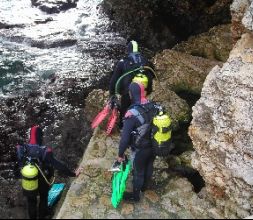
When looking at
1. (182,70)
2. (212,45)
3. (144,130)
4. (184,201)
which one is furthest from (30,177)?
(212,45)

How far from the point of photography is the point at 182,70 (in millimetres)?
14039

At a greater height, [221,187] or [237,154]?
[237,154]

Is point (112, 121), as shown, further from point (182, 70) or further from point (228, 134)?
point (182, 70)

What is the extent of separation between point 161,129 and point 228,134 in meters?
1.92

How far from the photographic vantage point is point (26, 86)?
16344mm

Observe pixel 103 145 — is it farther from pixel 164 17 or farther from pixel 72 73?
pixel 164 17

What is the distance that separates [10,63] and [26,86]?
2.29 metres

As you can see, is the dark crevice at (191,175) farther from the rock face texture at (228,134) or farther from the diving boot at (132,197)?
the diving boot at (132,197)

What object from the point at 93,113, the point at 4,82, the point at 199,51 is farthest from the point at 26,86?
the point at 199,51

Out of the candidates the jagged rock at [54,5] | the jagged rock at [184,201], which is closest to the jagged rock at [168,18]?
the jagged rock at [54,5]

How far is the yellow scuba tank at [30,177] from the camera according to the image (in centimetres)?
777

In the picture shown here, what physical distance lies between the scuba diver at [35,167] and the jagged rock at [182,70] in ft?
20.7

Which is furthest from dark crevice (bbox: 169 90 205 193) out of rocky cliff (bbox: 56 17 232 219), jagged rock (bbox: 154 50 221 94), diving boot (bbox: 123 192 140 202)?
diving boot (bbox: 123 192 140 202)

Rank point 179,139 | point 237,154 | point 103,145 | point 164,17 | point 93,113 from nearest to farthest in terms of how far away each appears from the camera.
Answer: point 237,154, point 103,145, point 179,139, point 93,113, point 164,17
